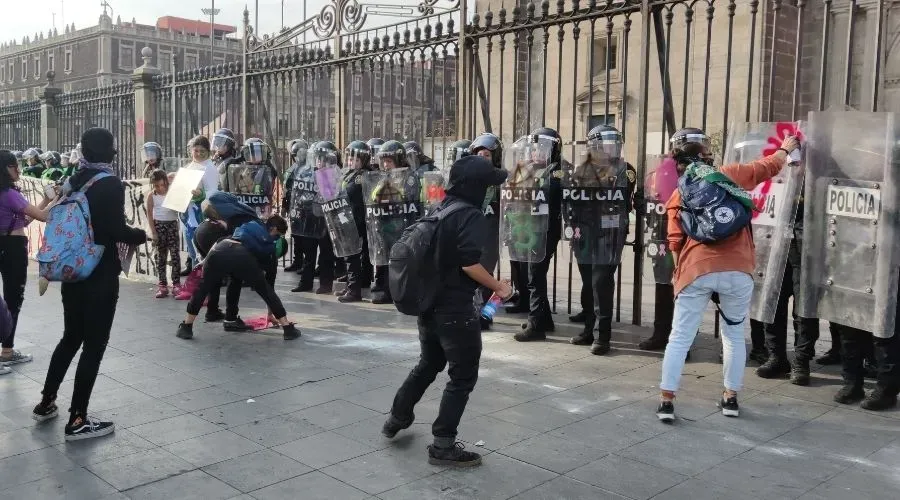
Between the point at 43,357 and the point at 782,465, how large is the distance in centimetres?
591

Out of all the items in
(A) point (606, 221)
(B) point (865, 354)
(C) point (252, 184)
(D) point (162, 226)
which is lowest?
(B) point (865, 354)

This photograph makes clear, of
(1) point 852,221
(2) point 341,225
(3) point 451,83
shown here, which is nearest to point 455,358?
(1) point 852,221

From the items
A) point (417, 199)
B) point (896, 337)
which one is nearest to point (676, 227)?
point (896, 337)

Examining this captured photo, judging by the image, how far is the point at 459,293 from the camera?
4344 millimetres

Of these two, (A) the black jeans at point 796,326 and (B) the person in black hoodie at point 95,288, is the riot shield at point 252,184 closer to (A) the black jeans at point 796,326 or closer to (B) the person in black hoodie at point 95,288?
(B) the person in black hoodie at point 95,288

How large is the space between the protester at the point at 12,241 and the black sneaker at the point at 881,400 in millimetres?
6095

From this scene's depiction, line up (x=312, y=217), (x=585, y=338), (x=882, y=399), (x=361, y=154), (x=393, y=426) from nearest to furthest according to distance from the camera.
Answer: (x=393, y=426) → (x=882, y=399) → (x=585, y=338) → (x=361, y=154) → (x=312, y=217)

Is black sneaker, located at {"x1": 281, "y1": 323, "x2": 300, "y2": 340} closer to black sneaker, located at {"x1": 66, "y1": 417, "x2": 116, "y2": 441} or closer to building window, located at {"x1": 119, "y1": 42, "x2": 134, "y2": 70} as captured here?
black sneaker, located at {"x1": 66, "y1": 417, "x2": 116, "y2": 441}

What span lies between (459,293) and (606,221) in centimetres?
307

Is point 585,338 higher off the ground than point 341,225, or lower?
lower

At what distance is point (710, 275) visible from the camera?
5.02 m

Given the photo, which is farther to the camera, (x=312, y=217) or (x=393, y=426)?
(x=312, y=217)

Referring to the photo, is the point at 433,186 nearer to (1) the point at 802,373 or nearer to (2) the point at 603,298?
(2) the point at 603,298

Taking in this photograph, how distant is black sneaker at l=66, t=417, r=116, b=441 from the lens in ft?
15.6
